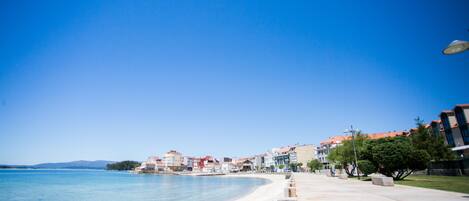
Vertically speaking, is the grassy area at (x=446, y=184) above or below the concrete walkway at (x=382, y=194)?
above

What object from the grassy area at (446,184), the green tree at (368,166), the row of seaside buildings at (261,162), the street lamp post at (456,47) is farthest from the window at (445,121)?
the row of seaside buildings at (261,162)

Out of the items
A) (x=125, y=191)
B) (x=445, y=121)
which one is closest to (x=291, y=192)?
(x=125, y=191)

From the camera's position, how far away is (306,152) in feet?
378

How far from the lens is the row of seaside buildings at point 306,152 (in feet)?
153

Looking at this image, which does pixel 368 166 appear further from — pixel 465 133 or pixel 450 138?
pixel 450 138

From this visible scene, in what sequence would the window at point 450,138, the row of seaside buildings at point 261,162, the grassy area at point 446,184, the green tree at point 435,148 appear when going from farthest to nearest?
the row of seaside buildings at point 261,162 → the window at point 450,138 → the green tree at point 435,148 → the grassy area at point 446,184

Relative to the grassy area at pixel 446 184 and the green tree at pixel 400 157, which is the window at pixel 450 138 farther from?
the green tree at pixel 400 157

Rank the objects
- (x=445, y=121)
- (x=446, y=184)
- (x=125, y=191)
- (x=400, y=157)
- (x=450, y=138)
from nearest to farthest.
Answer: (x=446, y=184), (x=400, y=157), (x=125, y=191), (x=450, y=138), (x=445, y=121)

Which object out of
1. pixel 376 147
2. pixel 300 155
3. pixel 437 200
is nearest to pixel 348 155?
pixel 376 147

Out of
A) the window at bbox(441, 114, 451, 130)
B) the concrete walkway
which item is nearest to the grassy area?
the concrete walkway

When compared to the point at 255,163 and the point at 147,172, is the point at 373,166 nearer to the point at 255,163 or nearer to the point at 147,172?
the point at 255,163

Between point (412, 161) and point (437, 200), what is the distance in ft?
50.9

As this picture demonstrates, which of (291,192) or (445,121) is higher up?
(445,121)

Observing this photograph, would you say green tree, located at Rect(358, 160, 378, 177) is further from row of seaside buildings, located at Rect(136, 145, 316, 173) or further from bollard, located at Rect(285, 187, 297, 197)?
row of seaside buildings, located at Rect(136, 145, 316, 173)
